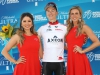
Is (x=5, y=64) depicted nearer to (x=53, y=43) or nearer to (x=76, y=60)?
(x=53, y=43)

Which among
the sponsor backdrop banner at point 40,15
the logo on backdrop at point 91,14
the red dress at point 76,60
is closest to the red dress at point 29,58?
the red dress at point 76,60

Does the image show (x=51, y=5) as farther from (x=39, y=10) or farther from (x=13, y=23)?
(x=13, y=23)

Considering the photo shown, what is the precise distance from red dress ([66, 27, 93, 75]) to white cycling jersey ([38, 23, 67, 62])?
119 millimetres

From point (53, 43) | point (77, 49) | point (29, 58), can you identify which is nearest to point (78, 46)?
point (77, 49)

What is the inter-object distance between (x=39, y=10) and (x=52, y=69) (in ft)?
4.53

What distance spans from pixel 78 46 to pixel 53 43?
0.37 meters

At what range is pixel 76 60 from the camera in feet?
10.5

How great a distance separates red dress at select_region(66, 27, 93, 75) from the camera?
126 inches

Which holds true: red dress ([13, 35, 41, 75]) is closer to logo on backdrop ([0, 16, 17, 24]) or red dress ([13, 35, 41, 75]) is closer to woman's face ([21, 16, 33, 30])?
woman's face ([21, 16, 33, 30])

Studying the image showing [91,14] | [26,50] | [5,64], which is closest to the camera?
[26,50]

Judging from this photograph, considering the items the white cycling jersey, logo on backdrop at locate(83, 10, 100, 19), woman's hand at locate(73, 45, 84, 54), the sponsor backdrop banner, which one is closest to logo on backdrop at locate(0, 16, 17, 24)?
the sponsor backdrop banner

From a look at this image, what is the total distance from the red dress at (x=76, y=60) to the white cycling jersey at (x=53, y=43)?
0.12m

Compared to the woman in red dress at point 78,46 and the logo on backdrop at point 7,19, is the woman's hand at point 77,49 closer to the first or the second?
the woman in red dress at point 78,46

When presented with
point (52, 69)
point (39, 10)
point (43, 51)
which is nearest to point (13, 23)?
point (39, 10)
